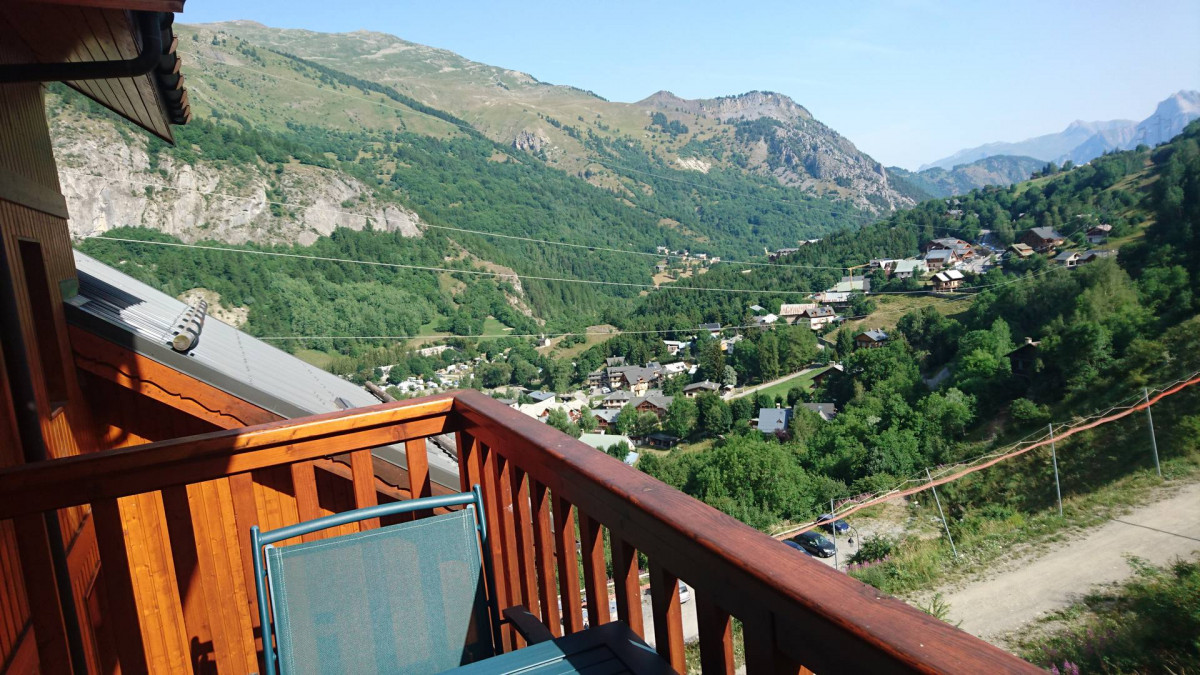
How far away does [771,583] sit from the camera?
713 mm

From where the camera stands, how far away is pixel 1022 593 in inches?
329

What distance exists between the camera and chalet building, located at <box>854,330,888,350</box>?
2199 inches

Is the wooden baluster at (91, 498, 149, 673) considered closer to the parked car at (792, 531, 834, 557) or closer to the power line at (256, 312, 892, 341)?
the parked car at (792, 531, 834, 557)

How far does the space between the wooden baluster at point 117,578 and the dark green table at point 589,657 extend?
867 mm

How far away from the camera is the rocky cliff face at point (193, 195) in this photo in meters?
56.8

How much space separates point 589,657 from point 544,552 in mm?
349

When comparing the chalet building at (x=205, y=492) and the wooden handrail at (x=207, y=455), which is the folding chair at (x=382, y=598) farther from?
the wooden handrail at (x=207, y=455)

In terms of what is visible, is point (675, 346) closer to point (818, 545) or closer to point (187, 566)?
point (818, 545)

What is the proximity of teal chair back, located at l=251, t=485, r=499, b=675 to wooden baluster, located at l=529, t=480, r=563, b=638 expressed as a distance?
0.12m

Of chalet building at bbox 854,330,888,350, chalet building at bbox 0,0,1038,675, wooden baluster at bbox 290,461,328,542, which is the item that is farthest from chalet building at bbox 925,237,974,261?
wooden baluster at bbox 290,461,328,542

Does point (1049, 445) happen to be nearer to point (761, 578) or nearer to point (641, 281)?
point (761, 578)

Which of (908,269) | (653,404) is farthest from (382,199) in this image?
(908,269)

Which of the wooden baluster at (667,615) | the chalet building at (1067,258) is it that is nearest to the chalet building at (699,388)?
Result: the chalet building at (1067,258)

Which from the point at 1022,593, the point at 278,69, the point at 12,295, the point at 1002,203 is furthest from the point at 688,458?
the point at 278,69
